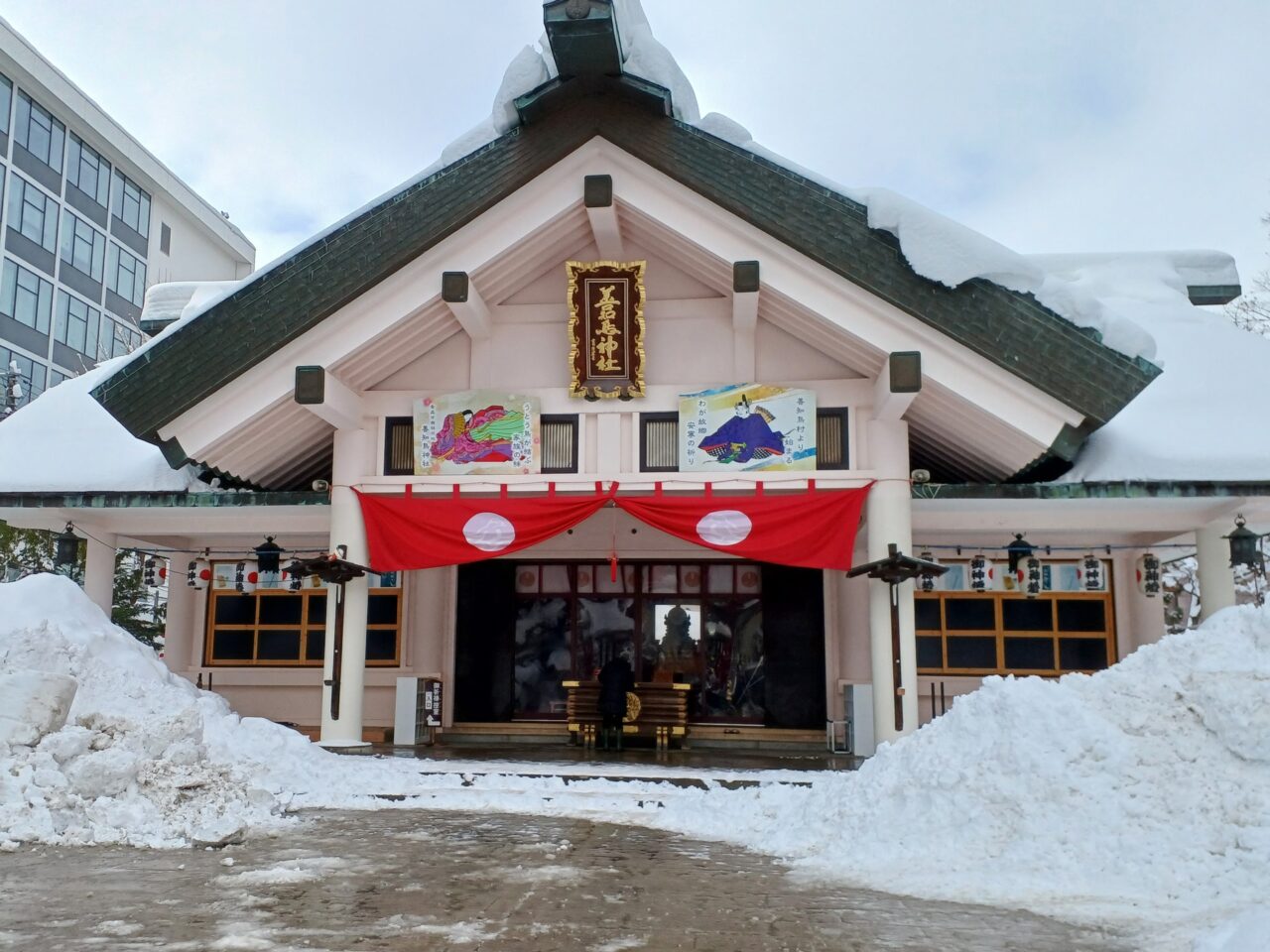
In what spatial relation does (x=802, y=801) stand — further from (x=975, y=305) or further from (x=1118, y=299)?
(x=1118, y=299)

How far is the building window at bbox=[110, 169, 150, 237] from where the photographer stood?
44906 mm

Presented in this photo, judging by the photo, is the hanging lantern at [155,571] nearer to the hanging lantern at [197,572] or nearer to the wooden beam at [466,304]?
the hanging lantern at [197,572]

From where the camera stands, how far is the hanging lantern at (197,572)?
14.4 meters

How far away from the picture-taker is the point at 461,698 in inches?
577

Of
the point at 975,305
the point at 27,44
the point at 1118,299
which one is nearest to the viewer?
the point at 975,305

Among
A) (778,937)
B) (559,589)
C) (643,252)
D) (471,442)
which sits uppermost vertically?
(643,252)

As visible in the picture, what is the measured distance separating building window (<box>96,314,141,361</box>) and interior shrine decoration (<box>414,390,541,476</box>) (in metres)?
35.6

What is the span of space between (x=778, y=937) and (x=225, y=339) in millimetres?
8363

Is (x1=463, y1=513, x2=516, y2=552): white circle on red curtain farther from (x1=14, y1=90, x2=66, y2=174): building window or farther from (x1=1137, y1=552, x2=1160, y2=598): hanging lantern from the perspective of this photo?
(x1=14, y1=90, x2=66, y2=174): building window

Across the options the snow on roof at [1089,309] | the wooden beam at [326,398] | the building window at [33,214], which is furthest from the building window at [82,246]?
the wooden beam at [326,398]

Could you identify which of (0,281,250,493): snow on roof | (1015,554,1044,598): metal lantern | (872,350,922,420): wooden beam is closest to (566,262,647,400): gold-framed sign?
(872,350,922,420): wooden beam

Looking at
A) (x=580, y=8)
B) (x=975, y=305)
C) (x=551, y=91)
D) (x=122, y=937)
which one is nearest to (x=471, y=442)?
(x=551, y=91)

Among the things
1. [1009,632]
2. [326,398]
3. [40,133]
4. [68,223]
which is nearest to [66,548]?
[326,398]

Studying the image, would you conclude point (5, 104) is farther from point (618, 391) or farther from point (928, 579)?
point (928, 579)
